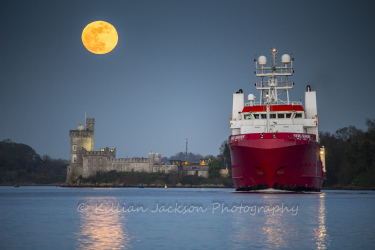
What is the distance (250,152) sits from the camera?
179 ft

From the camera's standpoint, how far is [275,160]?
5344cm

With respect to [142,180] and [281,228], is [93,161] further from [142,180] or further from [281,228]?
[281,228]

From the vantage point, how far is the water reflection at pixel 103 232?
24.1 m

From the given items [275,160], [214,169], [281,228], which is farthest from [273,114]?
[214,169]

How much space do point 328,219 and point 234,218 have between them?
229 inches

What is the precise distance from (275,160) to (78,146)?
86457 millimetres

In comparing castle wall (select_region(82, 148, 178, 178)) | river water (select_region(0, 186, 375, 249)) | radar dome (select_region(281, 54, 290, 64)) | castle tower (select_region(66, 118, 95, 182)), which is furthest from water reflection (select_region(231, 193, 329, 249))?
castle tower (select_region(66, 118, 95, 182))

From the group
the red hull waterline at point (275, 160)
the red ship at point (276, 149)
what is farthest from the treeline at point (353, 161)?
the red hull waterline at point (275, 160)

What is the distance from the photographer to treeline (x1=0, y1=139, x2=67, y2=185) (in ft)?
559

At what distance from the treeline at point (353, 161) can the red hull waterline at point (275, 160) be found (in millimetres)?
33826

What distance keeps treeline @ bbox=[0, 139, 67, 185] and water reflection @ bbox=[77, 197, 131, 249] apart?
141 metres

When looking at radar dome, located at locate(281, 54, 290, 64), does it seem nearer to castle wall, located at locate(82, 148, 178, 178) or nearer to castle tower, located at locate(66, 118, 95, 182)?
castle wall, located at locate(82, 148, 178, 178)

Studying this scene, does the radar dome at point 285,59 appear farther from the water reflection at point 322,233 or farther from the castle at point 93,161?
the castle at point 93,161

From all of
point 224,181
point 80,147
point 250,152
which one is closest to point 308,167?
point 250,152
